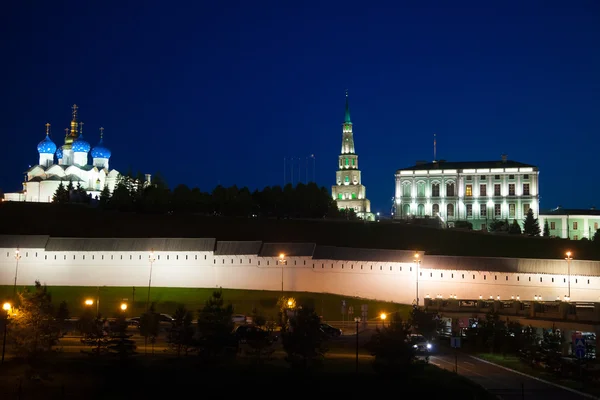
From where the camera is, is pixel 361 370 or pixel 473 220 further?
pixel 473 220

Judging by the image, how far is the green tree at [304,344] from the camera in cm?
2806

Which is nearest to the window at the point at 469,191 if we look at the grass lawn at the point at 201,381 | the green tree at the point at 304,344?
the grass lawn at the point at 201,381

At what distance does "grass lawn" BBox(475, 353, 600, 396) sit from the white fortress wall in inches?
765

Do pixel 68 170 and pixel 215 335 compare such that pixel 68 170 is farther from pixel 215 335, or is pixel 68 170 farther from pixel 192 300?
pixel 215 335

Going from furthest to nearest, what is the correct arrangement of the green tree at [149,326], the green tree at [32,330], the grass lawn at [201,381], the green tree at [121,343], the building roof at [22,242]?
1. the building roof at [22,242]
2. the green tree at [149,326]
3. the green tree at [121,343]
4. the green tree at [32,330]
5. the grass lawn at [201,381]

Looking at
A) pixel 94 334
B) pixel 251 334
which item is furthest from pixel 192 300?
pixel 251 334

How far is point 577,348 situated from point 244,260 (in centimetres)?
3806

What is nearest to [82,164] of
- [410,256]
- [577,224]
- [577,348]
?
[410,256]

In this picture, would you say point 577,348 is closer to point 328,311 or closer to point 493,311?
point 493,311

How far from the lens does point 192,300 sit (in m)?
54.8

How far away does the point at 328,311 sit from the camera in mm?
50375

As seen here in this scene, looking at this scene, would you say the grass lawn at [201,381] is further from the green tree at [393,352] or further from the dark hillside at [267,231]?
the dark hillside at [267,231]

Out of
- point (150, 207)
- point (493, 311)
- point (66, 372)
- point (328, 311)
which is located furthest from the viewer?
point (150, 207)

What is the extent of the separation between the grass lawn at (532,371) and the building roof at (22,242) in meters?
41.3
